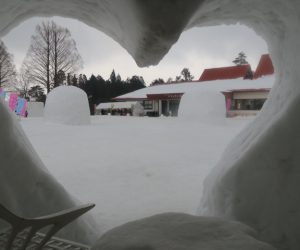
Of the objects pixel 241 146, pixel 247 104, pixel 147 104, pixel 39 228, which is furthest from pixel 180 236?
pixel 147 104

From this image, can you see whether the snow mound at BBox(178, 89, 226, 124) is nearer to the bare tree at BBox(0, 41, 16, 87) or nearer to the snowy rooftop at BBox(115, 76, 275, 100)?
the snowy rooftop at BBox(115, 76, 275, 100)

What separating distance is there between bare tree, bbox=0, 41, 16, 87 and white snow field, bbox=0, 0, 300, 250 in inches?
815

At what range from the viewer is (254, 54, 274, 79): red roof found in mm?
18688

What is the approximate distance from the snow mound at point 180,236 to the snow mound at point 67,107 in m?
10.3

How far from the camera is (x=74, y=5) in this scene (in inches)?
88.6

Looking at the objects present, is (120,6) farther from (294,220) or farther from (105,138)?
(105,138)

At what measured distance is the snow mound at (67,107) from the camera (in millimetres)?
11422

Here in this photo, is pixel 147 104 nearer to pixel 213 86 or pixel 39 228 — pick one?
pixel 213 86

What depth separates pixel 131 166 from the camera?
5.33m

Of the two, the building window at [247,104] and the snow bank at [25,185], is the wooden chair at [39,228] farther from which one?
the building window at [247,104]

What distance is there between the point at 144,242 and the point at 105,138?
7.34m

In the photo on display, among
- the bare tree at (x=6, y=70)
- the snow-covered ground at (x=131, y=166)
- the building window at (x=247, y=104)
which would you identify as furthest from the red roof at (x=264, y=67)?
the bare tree at (x=6, y=70)

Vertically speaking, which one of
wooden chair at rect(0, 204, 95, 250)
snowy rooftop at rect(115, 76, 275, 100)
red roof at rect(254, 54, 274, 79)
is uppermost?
red roof at rect(254, 54, 274, 79)

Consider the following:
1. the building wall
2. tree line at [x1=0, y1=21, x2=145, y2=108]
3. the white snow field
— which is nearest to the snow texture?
tree line at [x1=0, y1=21, x2=145, y2=108]
